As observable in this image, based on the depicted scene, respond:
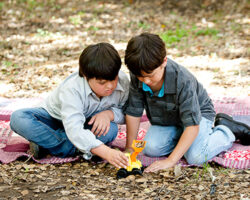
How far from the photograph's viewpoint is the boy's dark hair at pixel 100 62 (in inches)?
104

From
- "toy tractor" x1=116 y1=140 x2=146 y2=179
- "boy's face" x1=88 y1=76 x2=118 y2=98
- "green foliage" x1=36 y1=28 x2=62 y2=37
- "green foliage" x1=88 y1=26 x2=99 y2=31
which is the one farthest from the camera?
"green foliage" x1=88 y1=26 x2=99 y2=31

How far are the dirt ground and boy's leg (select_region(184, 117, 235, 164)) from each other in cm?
12

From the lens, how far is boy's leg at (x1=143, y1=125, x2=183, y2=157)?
3074mm

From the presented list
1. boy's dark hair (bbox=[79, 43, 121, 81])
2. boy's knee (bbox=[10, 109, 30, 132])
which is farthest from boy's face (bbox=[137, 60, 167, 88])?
boy's knee (bbox=[10, 109, 30, 132])

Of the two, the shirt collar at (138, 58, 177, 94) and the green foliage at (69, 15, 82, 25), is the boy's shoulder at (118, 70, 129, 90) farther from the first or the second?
the green foliage at (69, 15, 82, 25)

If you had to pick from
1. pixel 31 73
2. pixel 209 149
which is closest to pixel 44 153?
pixel 209 149

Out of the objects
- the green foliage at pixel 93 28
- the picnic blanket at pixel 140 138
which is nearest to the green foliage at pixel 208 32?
the green foliage at pixel 93 28

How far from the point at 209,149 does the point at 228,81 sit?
77.7 inches

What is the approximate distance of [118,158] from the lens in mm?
2656

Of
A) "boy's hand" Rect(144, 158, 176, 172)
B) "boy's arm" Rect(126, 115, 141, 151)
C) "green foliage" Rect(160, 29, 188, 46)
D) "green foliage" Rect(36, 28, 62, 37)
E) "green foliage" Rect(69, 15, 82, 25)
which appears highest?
"green foliage" Rect(69, 15, 82, 25)

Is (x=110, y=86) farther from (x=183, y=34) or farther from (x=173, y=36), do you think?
(x=183, y=34)

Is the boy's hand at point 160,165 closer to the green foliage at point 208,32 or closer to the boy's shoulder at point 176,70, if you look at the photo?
the boy's shoulder at point 176,70

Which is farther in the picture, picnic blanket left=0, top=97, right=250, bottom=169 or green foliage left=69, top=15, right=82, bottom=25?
green foliage left=69, top=15, right=82, bottom=25

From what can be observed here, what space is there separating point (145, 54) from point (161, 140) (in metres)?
0.91
